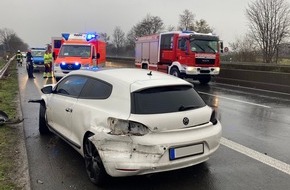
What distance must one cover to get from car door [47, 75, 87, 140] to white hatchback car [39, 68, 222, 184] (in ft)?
0.37

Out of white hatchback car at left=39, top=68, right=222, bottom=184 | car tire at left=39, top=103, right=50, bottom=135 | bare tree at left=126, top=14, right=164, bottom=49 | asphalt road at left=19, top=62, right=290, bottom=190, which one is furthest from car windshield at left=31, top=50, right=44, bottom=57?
bare tree at left=126, top=14, right=164, bottom=49

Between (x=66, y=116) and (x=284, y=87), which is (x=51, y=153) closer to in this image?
(x=66, y=116)

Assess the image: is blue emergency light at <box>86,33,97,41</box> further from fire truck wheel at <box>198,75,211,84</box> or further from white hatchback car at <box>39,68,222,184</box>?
white hatchback car at <box>39,68,222,184</box>

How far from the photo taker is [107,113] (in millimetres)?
4727

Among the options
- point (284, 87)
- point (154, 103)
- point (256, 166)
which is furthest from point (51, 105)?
point (284, 87)

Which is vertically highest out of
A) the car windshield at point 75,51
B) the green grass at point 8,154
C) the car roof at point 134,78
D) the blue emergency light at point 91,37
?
the blue emergency light at point 91,37

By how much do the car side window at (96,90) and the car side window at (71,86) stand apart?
190 millimetres

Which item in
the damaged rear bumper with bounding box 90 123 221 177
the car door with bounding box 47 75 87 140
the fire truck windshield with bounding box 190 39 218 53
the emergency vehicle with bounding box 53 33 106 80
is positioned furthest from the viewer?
the fire truck windshield with bounding box 190 39 218 53

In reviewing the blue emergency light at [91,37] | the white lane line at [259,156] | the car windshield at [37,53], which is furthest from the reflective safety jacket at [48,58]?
the white lane line at [259,156]

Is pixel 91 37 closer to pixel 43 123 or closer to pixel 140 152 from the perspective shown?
pixel 43 123

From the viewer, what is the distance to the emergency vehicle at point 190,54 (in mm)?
18750

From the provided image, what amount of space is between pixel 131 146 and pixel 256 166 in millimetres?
2229

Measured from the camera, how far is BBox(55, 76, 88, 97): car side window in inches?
229

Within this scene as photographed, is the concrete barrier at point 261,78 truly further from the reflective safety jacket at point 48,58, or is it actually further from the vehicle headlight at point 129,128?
the vehicle headlight at point 129,128
